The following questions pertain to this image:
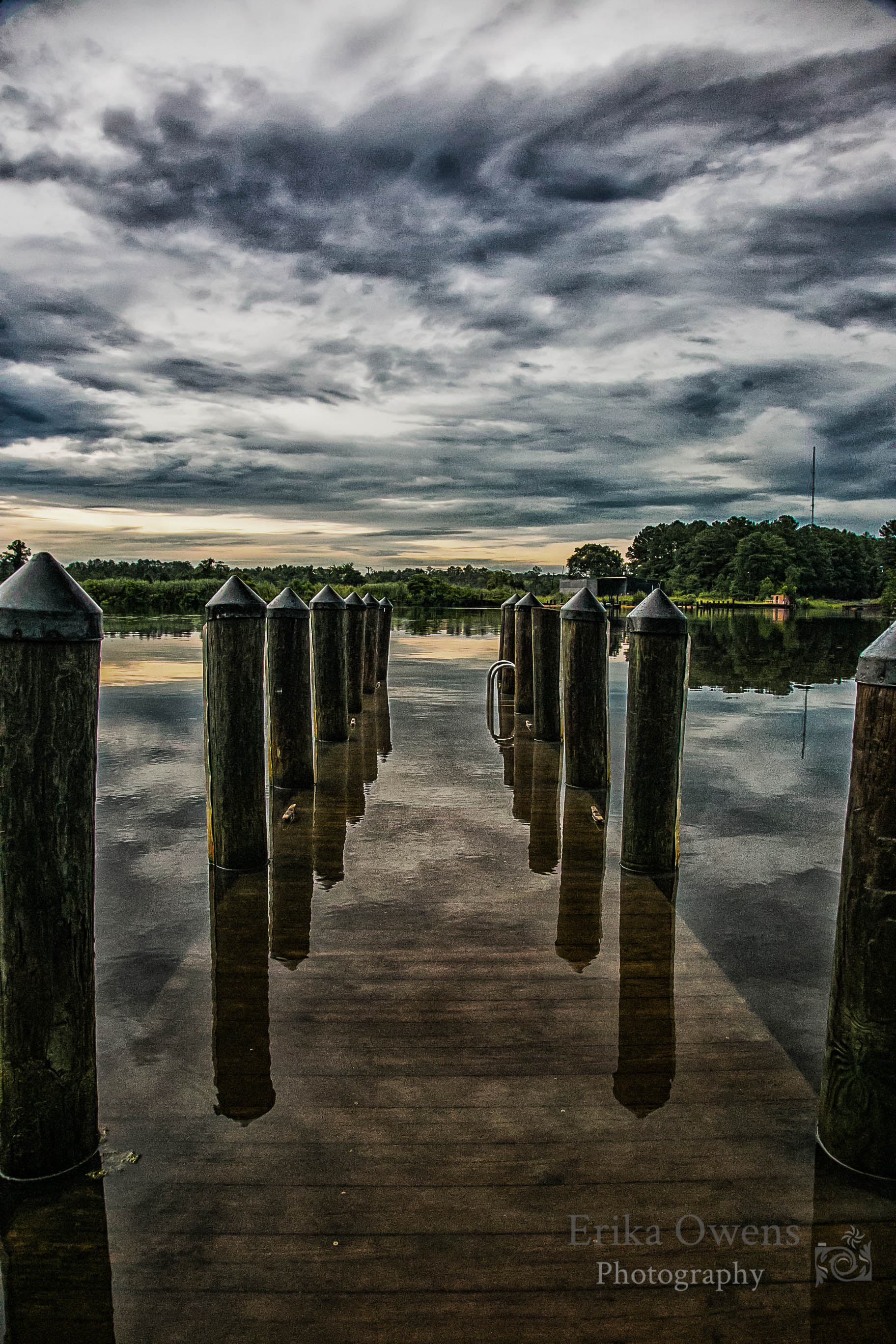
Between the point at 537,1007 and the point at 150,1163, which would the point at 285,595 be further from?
the point at 150,1163

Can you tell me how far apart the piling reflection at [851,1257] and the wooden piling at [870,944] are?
0.35 ft

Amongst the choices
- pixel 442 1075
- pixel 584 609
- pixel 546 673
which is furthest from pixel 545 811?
pixel 442 1075

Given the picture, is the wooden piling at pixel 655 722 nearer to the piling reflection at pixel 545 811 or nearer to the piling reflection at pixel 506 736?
the piling reflection at pixel 545 811

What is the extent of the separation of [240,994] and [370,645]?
39.4ft

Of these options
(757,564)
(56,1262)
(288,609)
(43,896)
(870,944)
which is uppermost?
(757,564)

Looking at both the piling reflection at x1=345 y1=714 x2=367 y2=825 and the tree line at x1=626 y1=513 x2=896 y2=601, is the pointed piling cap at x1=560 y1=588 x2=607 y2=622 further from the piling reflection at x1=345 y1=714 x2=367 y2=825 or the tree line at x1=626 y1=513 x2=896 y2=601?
the tree line at x1=626 y1=513 x2=896 y2=601

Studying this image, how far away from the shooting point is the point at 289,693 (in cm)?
815

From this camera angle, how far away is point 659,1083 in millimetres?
3547

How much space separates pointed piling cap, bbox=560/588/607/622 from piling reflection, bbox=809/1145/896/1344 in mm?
5451

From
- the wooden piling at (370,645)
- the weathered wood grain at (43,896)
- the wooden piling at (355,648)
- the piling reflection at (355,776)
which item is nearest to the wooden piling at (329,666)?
the piling reflection at (355,776)

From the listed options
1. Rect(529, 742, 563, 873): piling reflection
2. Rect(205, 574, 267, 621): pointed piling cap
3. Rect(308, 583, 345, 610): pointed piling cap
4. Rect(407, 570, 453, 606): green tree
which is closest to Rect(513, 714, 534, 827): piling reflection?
Rect(529, 742, 563, 873): piling reflection

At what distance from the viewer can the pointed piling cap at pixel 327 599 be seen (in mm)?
10281

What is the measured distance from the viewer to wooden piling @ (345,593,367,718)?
1325 cm

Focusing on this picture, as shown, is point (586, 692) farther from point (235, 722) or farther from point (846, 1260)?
point (846, 1260)
